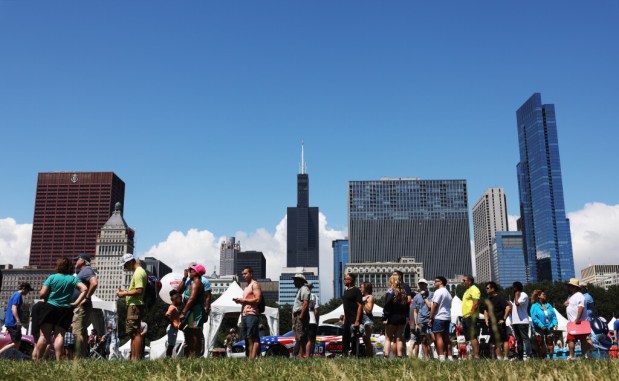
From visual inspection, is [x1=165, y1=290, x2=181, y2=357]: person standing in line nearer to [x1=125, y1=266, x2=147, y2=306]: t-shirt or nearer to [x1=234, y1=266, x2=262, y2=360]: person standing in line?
[x1=125, y1=266, x2=147, y2=306]: t-shirt

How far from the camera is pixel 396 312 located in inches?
458

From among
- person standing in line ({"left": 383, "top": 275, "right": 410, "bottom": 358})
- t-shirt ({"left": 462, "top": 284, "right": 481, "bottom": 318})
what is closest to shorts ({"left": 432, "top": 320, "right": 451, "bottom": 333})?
t-shirt ({"left": 462, "top": 284, "right": 481, "bottom": 318})

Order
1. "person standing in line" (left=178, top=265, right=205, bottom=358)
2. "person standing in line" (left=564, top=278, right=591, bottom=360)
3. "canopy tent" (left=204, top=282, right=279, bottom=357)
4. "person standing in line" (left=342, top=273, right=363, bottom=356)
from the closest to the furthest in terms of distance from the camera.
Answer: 1. "person standing in line" (left=178, top=265, right=205, bottom=358)
2. "person standing in line" (left=564, top=278, right=591, bottom=360)
3. "person standing in line" (left=342, top=273, right=363, bottom=356)
4. "canopy tent" (left=204, top=282, right=279, bottom=357)

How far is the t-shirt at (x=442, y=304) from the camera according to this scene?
1153 centimetres

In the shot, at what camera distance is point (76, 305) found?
911 cm

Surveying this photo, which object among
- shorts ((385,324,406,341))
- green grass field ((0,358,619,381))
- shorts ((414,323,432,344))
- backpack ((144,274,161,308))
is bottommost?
shorts ((414,323,432,344))

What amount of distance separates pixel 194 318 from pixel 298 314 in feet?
8.76

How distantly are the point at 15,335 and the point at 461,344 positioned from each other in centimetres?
1478

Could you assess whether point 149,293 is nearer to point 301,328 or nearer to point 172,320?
point 172,320

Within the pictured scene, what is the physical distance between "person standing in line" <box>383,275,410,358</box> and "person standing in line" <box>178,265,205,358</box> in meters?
4.04

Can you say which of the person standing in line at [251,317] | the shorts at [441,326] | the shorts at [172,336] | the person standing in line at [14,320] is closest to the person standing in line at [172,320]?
the shorts at [172,336]

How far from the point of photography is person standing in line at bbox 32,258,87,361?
28.1 ft

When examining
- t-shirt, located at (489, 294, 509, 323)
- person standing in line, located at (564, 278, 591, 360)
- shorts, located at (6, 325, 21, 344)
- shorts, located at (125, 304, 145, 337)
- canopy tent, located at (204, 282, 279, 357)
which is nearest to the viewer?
shorts, located at (125, 304, 145, 337)

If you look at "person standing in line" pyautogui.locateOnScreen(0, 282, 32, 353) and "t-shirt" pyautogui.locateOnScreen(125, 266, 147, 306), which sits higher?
"t-shirt" pyautogui.locateOnScreen(125, 266, 147, 306)
